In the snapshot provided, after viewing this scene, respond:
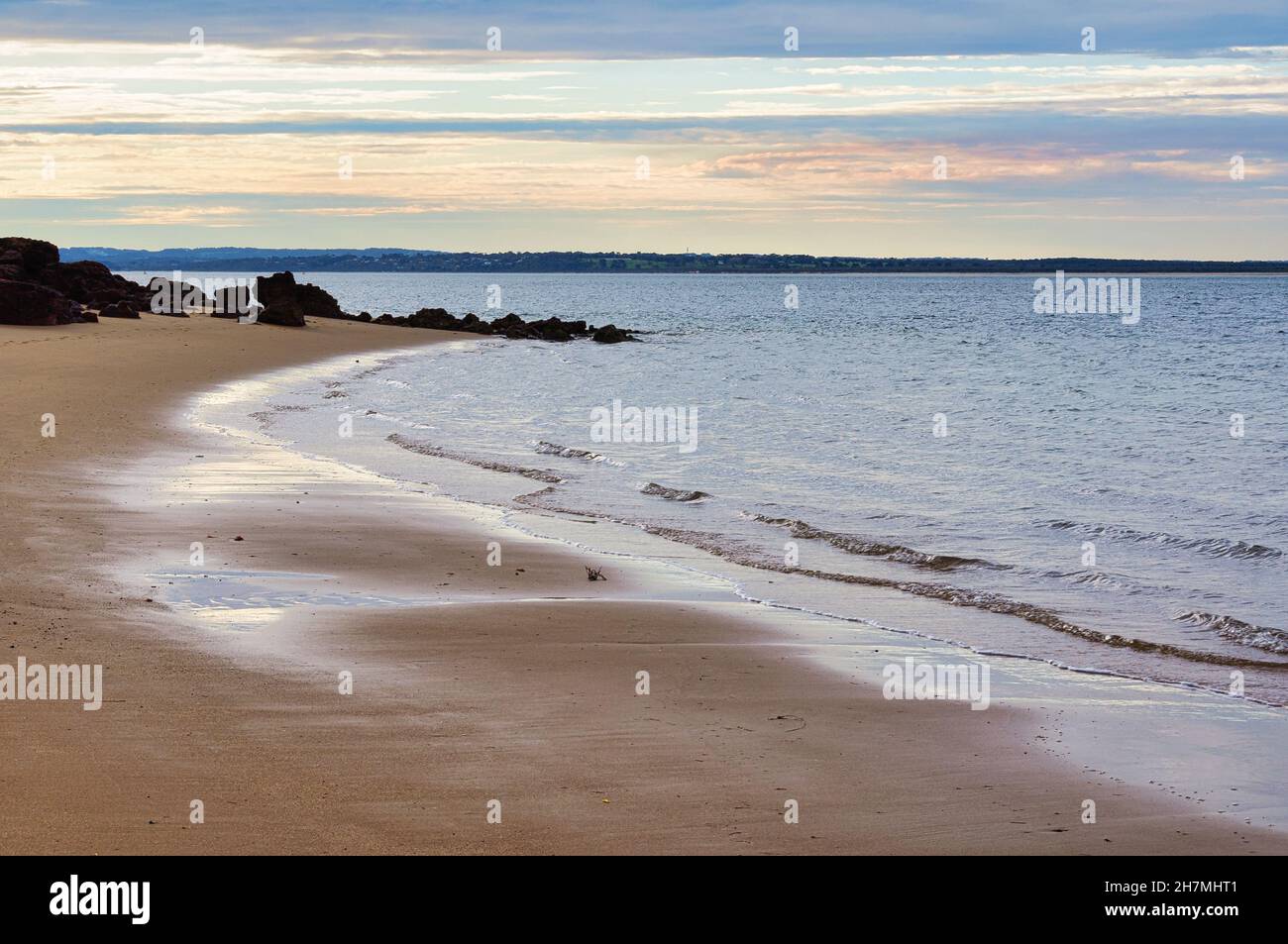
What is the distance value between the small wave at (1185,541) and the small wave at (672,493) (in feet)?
15.0

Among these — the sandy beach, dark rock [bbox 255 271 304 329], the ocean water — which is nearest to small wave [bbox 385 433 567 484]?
the ocean water

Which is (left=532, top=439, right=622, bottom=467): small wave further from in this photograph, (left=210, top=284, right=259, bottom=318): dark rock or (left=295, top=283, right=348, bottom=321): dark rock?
(left=295, top=283, right=348, bottom=321): dark rock

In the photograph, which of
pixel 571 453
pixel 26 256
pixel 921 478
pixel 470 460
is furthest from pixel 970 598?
pixel 26 256

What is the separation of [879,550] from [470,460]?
9267mm

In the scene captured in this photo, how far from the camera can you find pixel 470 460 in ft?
72.2

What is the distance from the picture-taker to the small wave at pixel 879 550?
13805 millimetres

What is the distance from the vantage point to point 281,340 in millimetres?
50094

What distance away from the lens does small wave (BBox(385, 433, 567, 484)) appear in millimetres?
20219

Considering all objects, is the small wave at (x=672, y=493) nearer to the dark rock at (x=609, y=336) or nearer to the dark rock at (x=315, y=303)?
the dark rock at (x=609, y=336)

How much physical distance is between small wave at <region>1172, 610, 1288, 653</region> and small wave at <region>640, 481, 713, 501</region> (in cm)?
764

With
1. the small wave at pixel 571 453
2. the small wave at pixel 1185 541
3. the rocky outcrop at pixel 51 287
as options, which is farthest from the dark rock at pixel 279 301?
the small wave at pixel 1185 541

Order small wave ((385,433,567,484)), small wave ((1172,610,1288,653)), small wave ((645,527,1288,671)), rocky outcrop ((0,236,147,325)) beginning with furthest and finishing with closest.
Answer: rocky outcrop ((0,236,147,325)) → small wave ((385,433,567,484)) → small wave ((1172,610,1288,653)) → small wave ((645,527,1288,671))

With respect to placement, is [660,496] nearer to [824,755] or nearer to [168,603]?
[168,603]
